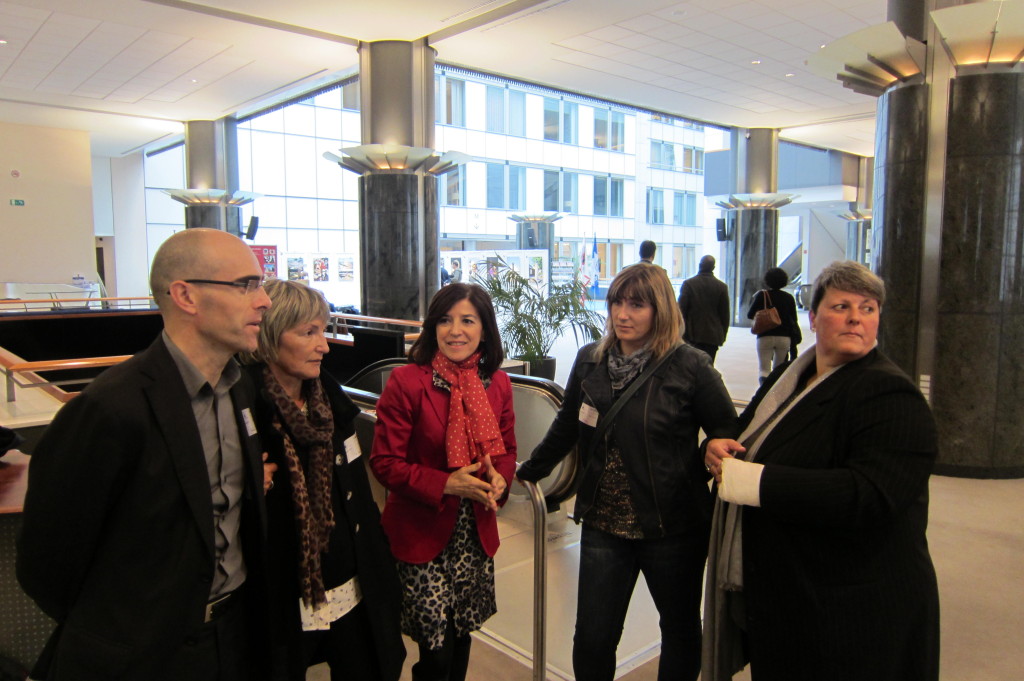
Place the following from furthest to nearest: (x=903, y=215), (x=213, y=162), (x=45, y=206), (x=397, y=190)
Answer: (x=45, y=206) < (x=213, y=162) < (x=397, y=190) < (x=903, y=215)

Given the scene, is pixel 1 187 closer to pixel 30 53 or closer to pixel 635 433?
pixel 30 53

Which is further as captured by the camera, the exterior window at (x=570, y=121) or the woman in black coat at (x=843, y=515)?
the exterior window at (x=570, y=121)

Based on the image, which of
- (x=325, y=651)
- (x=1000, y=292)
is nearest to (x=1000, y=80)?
(x=1000, y=292)

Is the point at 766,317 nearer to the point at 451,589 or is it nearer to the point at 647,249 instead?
the point at 647,249

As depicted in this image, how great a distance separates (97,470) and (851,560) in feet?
5.26

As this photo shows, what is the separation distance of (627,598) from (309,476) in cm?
104

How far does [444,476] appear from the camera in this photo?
2070 millimetres

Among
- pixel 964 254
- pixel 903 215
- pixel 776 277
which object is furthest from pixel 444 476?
pixel 776 277

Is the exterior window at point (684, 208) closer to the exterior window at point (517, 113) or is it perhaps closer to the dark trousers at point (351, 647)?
the exterior window at point (517, 113)

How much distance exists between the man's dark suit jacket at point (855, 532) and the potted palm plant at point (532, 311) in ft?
19.6

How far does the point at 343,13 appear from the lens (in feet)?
30.7

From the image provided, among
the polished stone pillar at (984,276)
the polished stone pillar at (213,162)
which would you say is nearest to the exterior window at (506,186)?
the polished stone pillar at (213,162)

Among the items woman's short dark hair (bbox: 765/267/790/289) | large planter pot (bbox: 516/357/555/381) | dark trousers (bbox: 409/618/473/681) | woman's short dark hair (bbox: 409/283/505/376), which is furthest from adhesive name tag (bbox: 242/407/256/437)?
woman's short dark hair (bbox: 765/267/790/289)

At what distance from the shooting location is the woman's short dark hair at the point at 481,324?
2250 millimetres
